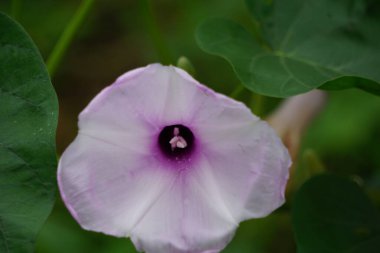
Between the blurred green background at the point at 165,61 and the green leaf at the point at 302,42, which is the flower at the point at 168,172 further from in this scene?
the blurred green background at the point at 165,61

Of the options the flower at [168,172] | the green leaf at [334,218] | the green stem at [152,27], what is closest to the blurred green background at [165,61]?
the green stem at [152,27]

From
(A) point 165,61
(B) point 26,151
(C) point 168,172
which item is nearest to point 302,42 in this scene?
(A) point 165,61

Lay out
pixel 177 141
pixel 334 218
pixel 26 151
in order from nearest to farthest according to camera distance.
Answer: pixel 26 151 < pixel 177 141 < pixel 334 218

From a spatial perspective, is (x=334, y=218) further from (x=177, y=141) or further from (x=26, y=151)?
(x=26, y=151)

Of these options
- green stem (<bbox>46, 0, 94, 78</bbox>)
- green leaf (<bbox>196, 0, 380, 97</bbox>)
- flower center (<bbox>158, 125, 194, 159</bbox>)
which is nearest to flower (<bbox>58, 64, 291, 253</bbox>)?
flower center (<bbox>158, 125, 194, 159</bbox>)

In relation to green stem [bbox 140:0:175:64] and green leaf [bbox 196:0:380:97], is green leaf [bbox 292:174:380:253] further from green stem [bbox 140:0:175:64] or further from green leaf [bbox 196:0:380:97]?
green stem [bbox 140:0:175:64]
